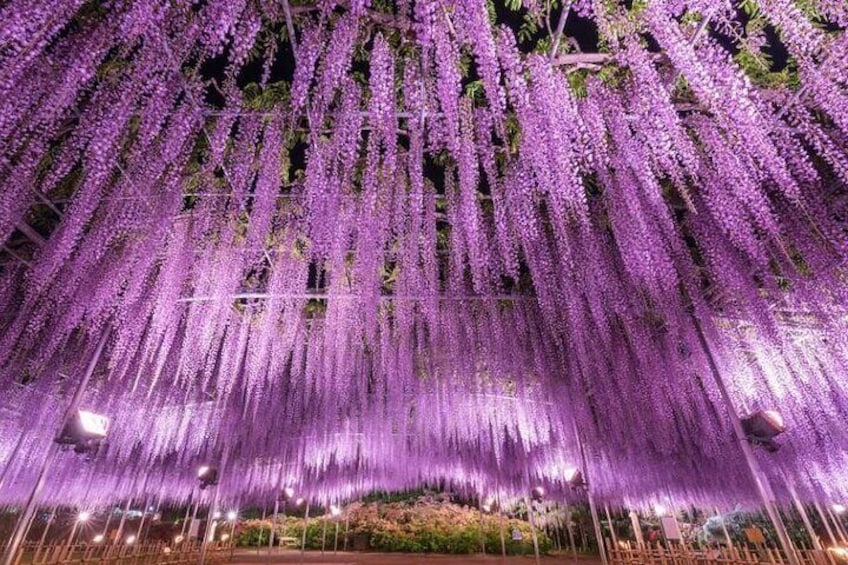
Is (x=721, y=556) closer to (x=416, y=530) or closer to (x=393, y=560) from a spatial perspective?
(x=393, y=560)

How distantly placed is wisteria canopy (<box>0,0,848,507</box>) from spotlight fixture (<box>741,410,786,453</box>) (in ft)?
0.84

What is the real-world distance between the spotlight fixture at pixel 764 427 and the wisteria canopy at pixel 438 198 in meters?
0.25

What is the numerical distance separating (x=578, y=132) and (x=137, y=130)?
426 cm

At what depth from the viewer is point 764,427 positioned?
5.34 meters

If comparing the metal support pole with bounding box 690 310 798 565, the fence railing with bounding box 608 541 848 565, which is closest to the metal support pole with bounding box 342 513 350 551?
the fence railing with bounding box 608 541 848 565

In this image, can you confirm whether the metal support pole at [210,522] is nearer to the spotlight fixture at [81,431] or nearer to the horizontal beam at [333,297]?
the spotlight fixture at [81,431]

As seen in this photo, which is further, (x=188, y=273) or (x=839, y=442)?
(x=839, y=442)

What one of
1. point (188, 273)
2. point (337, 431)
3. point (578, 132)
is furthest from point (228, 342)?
point (578, 132)

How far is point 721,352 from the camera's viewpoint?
8000mm

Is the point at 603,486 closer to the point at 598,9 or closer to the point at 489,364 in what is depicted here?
the point at 489,364

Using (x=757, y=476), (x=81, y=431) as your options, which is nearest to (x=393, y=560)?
(x=81, y=431)

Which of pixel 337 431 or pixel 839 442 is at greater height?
pixel 337 431

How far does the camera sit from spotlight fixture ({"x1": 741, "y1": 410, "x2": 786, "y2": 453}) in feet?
17.3

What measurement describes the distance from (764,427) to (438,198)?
4.79 meters
